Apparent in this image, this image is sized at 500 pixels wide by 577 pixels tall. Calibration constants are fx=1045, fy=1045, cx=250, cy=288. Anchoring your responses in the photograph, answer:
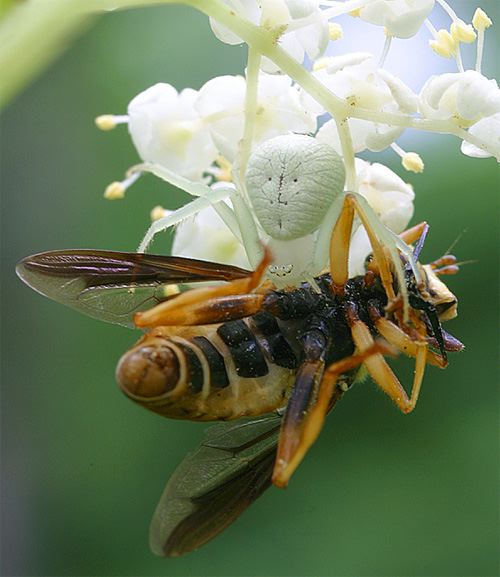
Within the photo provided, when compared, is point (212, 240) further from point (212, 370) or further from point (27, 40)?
point (27, 40)

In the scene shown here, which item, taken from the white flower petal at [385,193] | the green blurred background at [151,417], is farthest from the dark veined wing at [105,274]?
the green blurred background at [151,417]

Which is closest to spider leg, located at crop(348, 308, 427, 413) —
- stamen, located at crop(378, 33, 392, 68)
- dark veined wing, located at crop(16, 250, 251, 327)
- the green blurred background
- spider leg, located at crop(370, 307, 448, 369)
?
spider leg, located at crop(370, 307, 448, 369)

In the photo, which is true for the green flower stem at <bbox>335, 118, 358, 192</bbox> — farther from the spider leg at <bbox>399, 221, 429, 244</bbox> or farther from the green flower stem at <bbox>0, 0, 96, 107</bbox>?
the green flower stem at <bbox>0, 0, 96, 107</bbox>

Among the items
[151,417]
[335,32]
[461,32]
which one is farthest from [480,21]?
[151,417]

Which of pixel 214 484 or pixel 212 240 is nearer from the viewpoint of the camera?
pixel 214 484

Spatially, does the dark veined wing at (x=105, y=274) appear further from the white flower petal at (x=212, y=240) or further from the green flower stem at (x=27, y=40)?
the green flower stem at (x=27, y=40)
